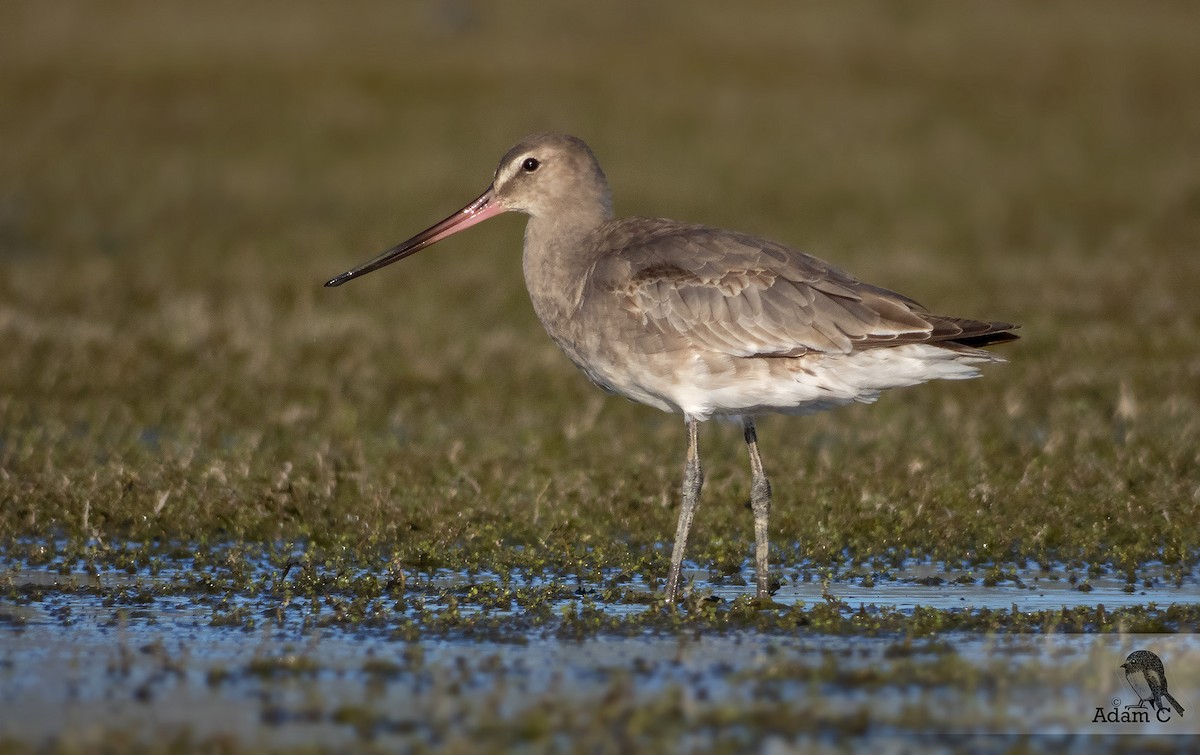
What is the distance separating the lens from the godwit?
7328 millimetres

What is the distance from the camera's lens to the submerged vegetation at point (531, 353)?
278 inches

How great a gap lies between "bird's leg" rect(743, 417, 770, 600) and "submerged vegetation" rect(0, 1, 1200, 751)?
24 centimetres

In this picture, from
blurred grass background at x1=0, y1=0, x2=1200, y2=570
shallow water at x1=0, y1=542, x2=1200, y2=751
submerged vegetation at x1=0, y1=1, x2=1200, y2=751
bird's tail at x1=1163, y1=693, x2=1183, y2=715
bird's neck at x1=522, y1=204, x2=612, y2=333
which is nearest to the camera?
shallow water at x1=0, y1=542, x2=1200, y2=751

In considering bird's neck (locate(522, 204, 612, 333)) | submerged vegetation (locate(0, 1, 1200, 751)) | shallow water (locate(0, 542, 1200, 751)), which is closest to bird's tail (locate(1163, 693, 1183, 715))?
shallow water (locate(0, 542, 1200, 751))

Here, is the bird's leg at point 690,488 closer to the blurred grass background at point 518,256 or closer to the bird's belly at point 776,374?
the bird's belly at point 776,374

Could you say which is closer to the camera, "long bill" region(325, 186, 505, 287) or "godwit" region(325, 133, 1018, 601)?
"godwit" region(325, 133, 1018, 601)

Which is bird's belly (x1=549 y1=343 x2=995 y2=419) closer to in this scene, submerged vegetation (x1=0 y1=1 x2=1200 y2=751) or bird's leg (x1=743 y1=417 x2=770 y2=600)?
bird's leg (x1=743 y1=417 x2=770 y2=600)

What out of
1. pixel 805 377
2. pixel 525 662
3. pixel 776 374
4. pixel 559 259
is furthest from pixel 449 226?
pixel 525 662

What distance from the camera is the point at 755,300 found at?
295 inches

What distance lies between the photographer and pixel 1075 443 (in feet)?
32.6

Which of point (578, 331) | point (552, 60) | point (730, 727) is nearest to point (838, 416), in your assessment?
point (578, 331)

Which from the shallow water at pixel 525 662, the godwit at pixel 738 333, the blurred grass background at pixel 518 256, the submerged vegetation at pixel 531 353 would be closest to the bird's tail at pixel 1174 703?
the shallow water at pixel 525 662

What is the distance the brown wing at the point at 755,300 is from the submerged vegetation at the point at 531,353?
3.68 ft

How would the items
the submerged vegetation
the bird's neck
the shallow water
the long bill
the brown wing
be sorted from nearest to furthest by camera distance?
the shallow water < the submerged vegetation < the brown wing < the bird's neck < the long bill
